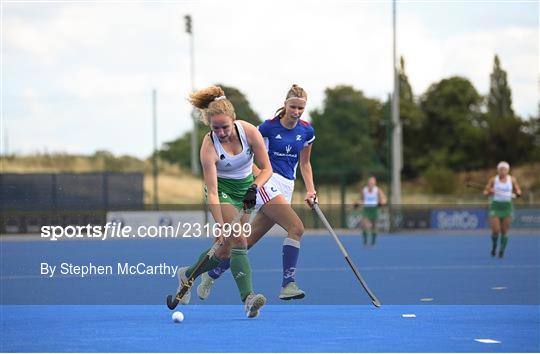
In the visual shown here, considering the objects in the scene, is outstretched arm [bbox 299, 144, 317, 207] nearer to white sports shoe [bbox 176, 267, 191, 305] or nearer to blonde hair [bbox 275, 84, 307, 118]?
blonde hair [bbox 275, 84, 307, 118]

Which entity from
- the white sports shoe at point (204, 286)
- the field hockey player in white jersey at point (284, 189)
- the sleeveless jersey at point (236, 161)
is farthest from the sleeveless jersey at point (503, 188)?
the sleeveless jersey at point (236, 161)

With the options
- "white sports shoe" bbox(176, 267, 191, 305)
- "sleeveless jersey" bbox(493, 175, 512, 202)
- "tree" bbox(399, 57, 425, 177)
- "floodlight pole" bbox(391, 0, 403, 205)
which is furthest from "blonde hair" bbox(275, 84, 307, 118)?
"tree" bbox(399, 57, 425, 177)

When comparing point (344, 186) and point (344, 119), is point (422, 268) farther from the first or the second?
point (344, 119)

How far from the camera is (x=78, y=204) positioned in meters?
21.5

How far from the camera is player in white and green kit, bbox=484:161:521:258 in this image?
74.1 feet

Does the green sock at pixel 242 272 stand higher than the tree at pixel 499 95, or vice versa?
the tree at pixel 499 95

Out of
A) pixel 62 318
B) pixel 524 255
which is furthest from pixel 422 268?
pixel 62 318

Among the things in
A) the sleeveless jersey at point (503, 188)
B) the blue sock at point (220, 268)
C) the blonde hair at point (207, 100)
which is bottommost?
the blue sock at point (220, 268)

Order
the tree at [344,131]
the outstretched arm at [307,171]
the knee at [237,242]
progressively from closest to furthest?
1. the knee at [237,242]
2. the outstretched arm at [307,171]
3. the tree at [344,131]

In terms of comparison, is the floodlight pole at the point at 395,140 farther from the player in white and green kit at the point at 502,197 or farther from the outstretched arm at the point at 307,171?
the outstretched arm at the point at 307,171

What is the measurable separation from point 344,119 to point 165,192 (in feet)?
75.3

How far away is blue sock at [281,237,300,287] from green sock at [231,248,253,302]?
85 cm

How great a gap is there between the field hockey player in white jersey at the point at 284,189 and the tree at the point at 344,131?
2398 inches

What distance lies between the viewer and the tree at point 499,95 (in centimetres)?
8688
